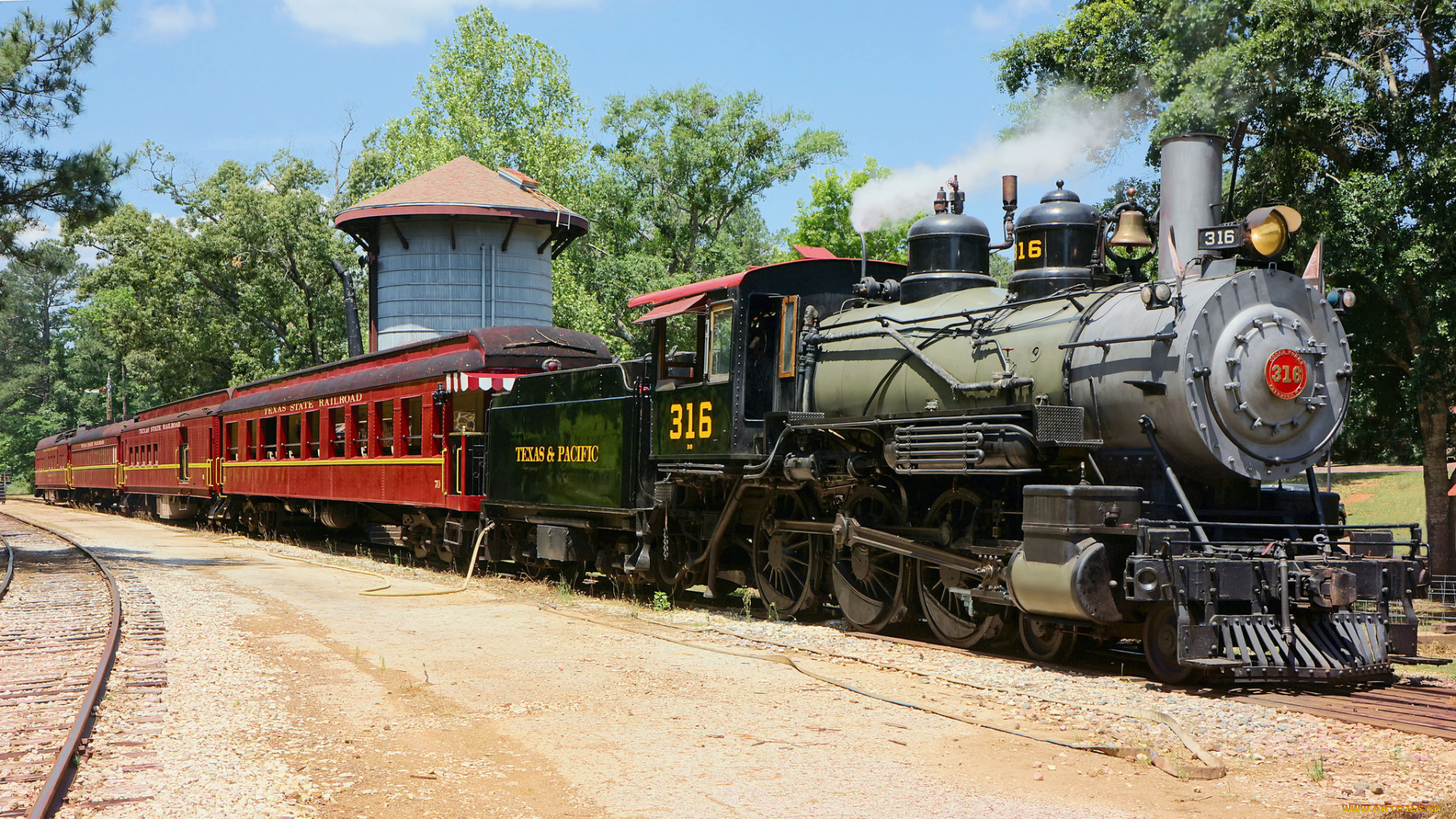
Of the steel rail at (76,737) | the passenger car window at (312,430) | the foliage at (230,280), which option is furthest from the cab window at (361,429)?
the foliage at (230,280)

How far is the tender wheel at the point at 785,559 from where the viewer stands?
11234 mm

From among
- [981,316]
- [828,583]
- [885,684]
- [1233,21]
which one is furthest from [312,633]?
[1233,21]

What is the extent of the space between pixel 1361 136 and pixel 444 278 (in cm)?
2043

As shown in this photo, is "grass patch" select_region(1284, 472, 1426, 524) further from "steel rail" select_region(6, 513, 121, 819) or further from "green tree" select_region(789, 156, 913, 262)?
"steel rail" select_region(6, 513, 121, 819)

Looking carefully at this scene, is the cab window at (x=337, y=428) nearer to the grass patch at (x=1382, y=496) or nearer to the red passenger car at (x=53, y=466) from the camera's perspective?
the grass patch at (x=1382, y=496)

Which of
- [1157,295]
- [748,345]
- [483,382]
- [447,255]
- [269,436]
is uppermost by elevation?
[447,255]

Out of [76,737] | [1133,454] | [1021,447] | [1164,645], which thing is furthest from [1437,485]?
[76,737]

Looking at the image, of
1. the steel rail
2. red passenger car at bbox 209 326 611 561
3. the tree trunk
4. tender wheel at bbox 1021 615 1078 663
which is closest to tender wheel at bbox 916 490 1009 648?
tender wheel at bbox 1021 615 1078 663

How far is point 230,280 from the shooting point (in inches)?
1582

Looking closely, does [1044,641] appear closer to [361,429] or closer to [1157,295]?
[1157,295]

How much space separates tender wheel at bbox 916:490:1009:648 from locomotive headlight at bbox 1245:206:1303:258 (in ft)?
8.57

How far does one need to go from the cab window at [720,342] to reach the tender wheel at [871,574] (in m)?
1.86

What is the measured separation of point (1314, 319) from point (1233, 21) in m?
9.43

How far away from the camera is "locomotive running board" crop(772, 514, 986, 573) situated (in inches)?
363
